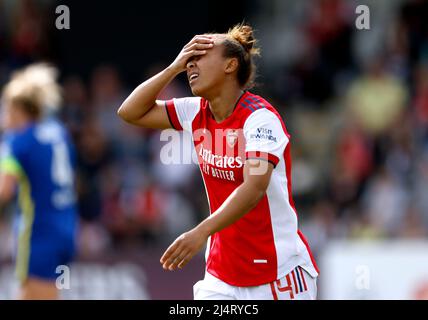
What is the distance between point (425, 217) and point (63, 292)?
4118 mm

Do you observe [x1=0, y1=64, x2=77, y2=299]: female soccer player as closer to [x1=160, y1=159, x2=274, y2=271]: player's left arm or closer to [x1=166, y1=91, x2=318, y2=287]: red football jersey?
[x1=166, y1=91, x2=318, y2=287]: red football jersey

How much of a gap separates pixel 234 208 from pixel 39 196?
10.1ft

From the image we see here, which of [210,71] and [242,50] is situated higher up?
[242,50]

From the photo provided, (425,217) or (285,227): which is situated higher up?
(285,227)

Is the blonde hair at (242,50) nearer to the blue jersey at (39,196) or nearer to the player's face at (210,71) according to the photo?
the player's face at (210,71)

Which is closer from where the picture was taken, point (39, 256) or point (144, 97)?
point (144, 97)

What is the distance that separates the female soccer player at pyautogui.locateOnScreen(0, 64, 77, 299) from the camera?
7.36m

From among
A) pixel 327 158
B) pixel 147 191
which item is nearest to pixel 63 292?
pixel 147 191

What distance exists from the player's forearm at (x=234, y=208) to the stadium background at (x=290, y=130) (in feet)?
14.1

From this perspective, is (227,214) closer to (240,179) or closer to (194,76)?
(240,179)

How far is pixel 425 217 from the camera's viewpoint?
10539mm

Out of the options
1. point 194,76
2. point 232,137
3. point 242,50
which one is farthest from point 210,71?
point 232,137

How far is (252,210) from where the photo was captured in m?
5.11
